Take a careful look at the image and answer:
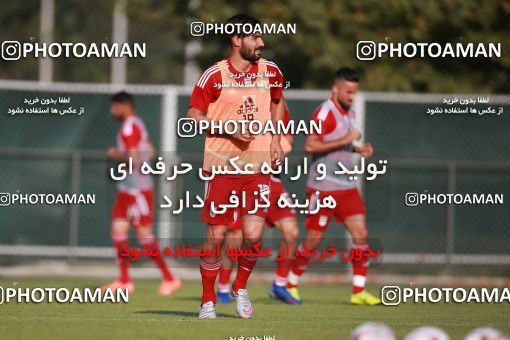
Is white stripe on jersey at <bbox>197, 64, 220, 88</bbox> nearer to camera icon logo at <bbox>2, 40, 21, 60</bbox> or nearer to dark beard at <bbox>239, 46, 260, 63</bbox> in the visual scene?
dark beard at <bbox>239, 46, 260, 63</bbox>

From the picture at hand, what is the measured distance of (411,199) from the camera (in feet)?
66.7

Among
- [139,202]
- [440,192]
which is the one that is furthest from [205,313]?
[440,192]

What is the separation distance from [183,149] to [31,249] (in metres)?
2.62

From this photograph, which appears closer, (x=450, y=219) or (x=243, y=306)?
(x=243, y=306)

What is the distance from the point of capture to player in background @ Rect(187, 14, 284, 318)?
1127 cm

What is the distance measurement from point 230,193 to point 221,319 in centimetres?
107

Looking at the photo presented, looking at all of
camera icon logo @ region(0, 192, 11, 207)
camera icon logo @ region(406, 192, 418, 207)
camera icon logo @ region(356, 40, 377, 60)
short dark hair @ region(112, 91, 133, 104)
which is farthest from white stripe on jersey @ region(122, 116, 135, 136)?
camera icon logo @ region(406, 192, 418, 207)

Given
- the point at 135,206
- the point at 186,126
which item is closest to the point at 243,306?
the point at 186,126

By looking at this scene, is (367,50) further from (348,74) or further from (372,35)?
(348,74)

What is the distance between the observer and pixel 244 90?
37.2 ft

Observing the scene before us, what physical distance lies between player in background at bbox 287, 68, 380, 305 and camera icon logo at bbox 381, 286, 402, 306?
0.11 metres

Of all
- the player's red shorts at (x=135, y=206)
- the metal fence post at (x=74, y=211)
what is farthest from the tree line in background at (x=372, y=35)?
the player's red shorts at (x=135, y=206)

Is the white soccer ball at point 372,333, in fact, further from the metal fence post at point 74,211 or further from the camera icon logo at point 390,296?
the metal fence post at point 74,211

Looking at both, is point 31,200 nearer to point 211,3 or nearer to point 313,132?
point 211,3
